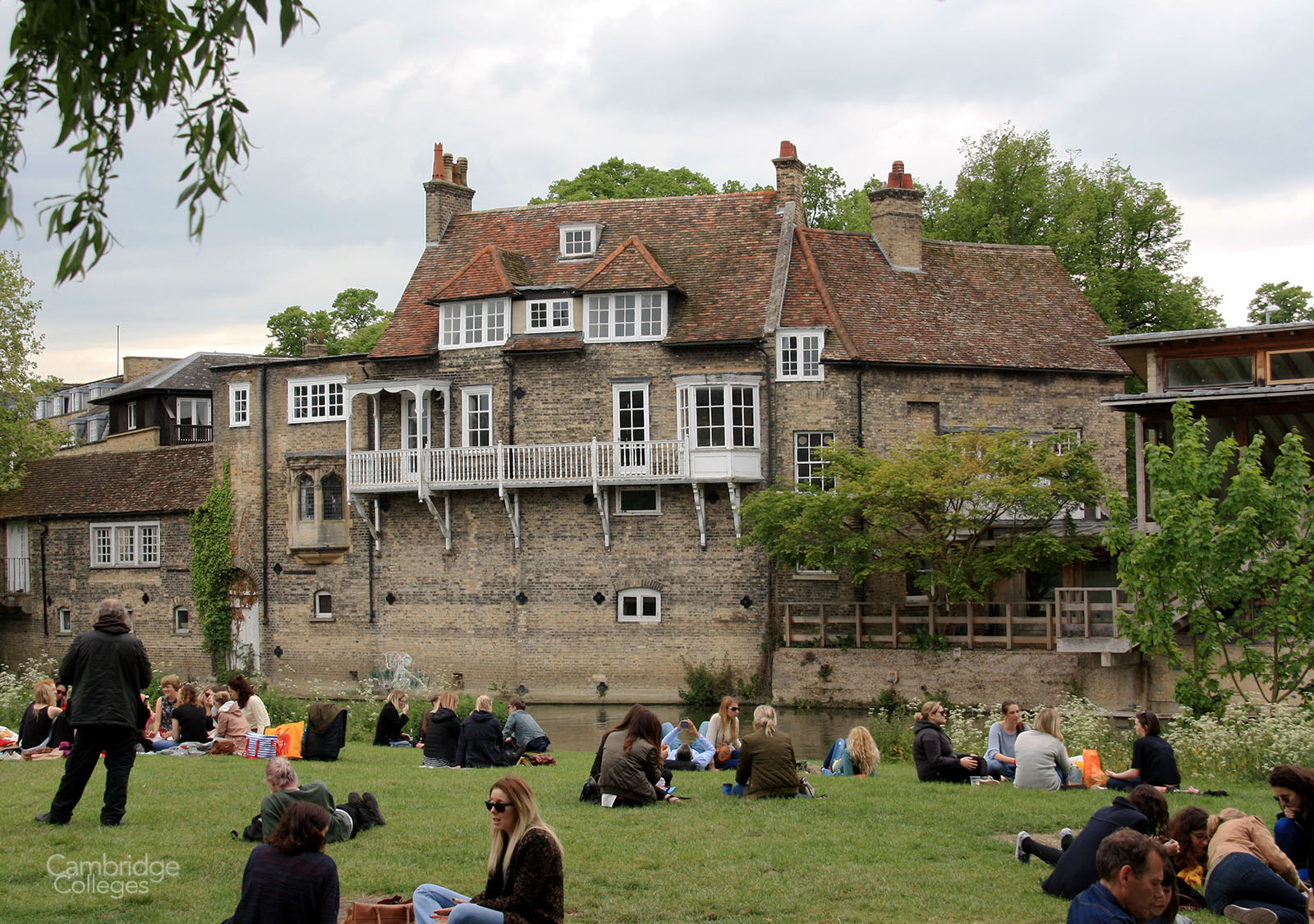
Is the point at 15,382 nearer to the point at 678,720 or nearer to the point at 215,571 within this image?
the point at 215,571

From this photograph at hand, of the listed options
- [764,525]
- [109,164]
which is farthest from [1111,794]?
[764,525]

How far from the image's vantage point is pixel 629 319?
114 ft

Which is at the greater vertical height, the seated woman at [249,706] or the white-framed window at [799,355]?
the white-framed window at [799,355]

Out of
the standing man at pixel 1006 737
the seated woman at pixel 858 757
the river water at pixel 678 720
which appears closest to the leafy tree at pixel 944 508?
the river water at pixel 678 720

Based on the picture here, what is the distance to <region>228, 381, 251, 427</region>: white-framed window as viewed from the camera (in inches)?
1542

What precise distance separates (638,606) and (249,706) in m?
16.6

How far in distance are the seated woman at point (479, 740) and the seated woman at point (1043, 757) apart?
671cm

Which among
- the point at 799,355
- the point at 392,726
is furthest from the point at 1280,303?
the point at 392,726

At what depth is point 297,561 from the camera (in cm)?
3794

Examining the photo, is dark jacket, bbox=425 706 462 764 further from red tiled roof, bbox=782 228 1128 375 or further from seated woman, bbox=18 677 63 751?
red tiled roof, bbox=782 228 1128 375

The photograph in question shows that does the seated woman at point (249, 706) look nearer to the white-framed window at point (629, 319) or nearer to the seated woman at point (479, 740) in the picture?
the seated woman at point (479, 740)

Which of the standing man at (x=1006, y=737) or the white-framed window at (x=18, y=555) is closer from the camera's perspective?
the standing man at (x=1006, y=737)

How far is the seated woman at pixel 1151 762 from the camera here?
14.5 m

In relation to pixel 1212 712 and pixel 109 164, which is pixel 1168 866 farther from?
pixel 1212 712
